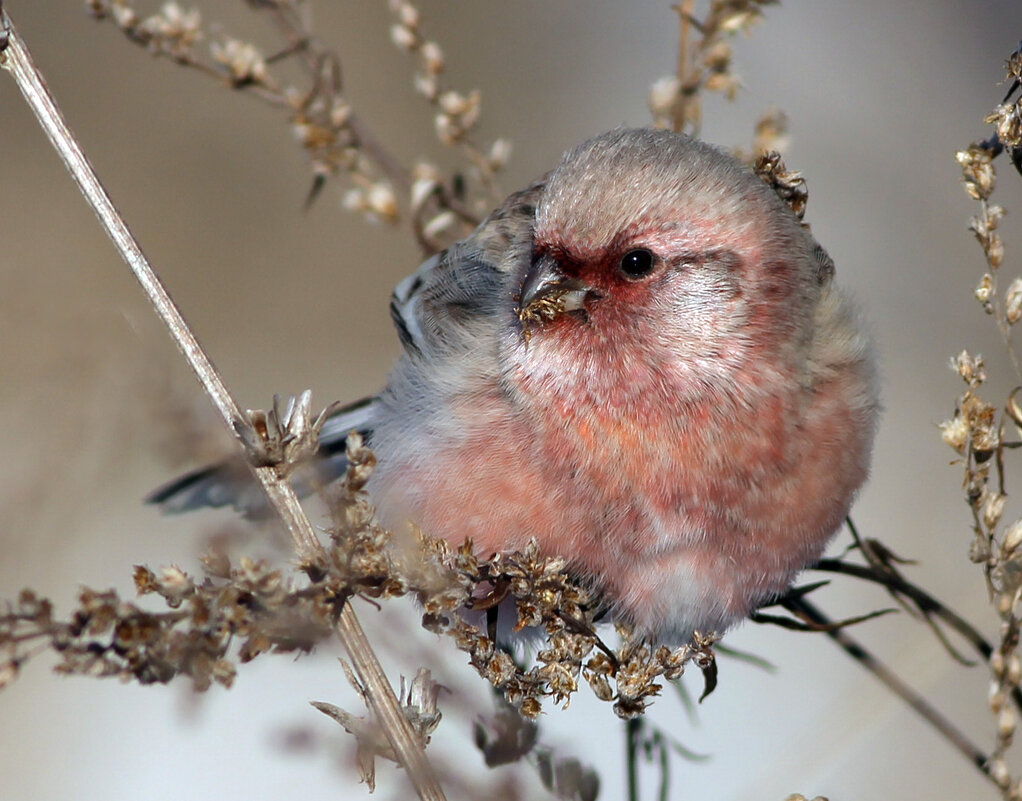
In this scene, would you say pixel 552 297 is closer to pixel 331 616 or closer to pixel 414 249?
pixel 331 616

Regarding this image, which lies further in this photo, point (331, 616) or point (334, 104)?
point (334, 104)

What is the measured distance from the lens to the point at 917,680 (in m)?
2.41

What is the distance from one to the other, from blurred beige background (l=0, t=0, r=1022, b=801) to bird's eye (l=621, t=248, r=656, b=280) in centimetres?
207

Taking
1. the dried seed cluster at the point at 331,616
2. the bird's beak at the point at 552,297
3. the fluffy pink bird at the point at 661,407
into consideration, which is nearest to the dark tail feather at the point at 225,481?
the fluffy pink bird at the point at 661,407

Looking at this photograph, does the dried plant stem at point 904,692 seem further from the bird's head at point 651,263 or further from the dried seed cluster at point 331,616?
the bird's head at point 651,263

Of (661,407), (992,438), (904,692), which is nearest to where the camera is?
(992,438)

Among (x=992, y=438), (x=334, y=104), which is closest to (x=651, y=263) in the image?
(x=334, y=104)

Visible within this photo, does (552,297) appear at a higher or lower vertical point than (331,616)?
higher

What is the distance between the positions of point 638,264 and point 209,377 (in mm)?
1205

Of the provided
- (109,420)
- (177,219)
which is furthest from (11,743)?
(177,219)

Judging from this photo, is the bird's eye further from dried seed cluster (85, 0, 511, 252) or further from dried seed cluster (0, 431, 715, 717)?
dried seed cluster (0, 431, 715, 717)

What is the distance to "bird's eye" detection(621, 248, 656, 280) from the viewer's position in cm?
260

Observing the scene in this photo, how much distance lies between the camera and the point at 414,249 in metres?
6.08

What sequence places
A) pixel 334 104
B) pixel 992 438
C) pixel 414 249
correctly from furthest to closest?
pixel 414 249, pixel 334 104, pixel 992 438
